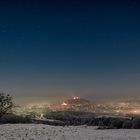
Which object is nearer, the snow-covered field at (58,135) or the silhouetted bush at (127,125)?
the snow-covered field at (58,135)

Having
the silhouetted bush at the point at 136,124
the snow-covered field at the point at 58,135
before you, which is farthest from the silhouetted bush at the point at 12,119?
the snow-covered field at the point at 58,135

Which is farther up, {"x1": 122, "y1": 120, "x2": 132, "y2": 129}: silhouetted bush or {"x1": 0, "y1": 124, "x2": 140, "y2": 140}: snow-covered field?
{"x1": 122, "y1": 120, "x2": 132, "y2": 129}: silhouetted bush

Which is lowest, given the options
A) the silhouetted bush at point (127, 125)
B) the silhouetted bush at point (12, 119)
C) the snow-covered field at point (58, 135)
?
the snow-covered field at point (58, 135)

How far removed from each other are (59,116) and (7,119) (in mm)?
34935

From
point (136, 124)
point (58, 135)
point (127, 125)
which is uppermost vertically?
point (136, 124)

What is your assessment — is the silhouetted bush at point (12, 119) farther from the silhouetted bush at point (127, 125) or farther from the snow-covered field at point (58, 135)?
the snow-covered field at point (58, 135)

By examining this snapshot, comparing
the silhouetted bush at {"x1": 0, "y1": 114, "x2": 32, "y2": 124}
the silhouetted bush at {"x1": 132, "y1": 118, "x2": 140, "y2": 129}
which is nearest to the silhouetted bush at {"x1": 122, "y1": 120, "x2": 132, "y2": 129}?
the silhouetted bush at {"x1": 132, "y1": 118, "x2": 140, "y2": 129}

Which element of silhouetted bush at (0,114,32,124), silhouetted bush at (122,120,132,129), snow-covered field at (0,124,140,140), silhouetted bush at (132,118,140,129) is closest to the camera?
snow-covered field at (0,124,140,140)

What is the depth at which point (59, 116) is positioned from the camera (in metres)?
122

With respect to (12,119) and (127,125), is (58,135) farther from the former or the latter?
(12,119)

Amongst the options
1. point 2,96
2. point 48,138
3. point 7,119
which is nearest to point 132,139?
point 48,138

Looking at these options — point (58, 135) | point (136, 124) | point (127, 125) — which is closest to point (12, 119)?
point (127, 125)

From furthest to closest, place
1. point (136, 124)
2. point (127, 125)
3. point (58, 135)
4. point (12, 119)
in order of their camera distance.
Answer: point (12, 119), point (127, 125), point (136, 124), point (58, 135)

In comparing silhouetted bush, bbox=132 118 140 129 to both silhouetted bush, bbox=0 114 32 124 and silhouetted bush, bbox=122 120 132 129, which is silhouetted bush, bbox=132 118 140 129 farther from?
silhouetted bush, bbox=0 114 32 124
